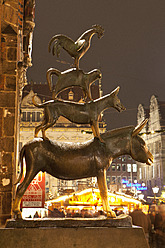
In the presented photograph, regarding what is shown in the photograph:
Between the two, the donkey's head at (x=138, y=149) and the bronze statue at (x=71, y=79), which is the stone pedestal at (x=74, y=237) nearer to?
the donkey's head at (x=138, y=149)

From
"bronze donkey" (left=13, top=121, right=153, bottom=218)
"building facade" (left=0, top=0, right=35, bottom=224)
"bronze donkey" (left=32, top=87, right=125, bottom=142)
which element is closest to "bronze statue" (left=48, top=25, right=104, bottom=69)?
"bronze donkey" (left=32, top=87, right=125, bottom=142)

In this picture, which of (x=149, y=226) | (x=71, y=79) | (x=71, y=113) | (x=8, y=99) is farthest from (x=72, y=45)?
(x=149, y=226)

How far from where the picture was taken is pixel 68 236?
2.63 m

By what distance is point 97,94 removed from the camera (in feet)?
127

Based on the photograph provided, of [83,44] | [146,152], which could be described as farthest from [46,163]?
[83,44]

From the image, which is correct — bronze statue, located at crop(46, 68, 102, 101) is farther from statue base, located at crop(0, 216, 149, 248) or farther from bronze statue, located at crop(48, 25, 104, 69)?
statue base, located at crop(0, 216, 149, 248)

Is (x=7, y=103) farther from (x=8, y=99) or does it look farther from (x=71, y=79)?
(x=71, y=79)

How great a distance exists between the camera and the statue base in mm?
2600

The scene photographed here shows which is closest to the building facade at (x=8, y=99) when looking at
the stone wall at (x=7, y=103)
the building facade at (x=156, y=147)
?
the stone wall at (x=7, y=103)

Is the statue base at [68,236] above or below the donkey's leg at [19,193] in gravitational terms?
below

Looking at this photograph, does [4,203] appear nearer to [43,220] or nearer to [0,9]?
[43,220]

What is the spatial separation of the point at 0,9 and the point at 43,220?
361 centimetres

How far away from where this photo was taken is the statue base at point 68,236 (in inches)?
102

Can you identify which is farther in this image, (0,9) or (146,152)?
(0,9)
